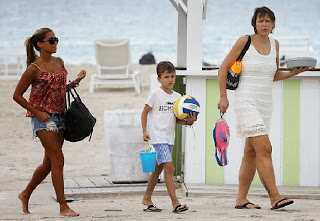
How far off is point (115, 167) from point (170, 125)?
1930 mm

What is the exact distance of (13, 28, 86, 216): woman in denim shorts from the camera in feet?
20.5

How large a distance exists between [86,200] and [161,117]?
1474 millimetres

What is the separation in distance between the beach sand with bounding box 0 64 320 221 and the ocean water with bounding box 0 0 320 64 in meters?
34.7

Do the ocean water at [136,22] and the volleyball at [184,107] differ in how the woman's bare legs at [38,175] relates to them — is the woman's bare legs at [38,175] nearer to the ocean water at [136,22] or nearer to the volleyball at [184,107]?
the volleyball at [184,107]

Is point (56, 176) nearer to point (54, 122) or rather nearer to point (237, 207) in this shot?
point (54, 122)

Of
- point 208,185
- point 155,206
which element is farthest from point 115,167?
point 155,206

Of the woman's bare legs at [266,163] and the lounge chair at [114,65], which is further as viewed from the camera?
the lounge chair at [114,65]

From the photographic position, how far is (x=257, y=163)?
629cm

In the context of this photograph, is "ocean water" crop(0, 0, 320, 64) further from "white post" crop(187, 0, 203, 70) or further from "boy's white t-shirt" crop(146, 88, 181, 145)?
"boy's white t-shirt" crop(146, 88, 181, 145)

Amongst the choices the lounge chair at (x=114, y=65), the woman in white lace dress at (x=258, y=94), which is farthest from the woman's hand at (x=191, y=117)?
the lounge chair at (x=114, y=65)

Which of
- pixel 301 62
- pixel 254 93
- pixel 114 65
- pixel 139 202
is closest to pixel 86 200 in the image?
pixel 139 202

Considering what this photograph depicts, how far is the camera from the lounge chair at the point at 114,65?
18297 mm

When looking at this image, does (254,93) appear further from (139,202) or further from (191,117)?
(139,202)

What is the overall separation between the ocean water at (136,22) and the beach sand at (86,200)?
34737 mm
